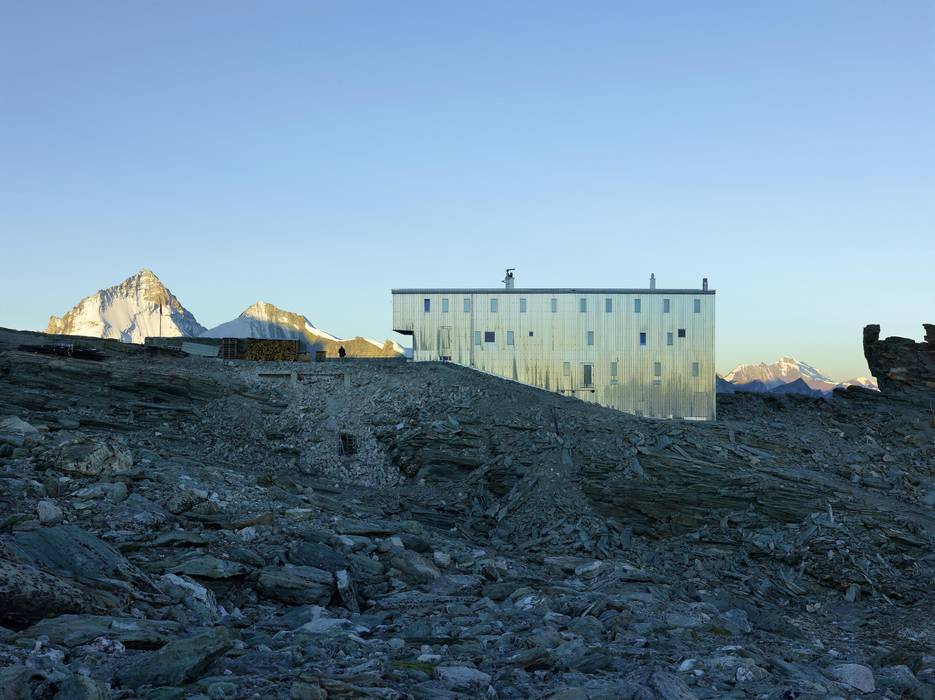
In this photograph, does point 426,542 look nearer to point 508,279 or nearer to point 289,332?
point 508,279

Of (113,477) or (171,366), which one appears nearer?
(113,477)

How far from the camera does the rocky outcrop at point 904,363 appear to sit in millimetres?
60500

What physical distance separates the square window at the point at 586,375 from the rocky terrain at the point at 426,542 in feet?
30.8

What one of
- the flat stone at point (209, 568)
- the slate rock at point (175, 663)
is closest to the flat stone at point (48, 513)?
the flat stone at point (209, 568)

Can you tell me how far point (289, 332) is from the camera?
137750mm

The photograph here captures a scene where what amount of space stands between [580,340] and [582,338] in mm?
194

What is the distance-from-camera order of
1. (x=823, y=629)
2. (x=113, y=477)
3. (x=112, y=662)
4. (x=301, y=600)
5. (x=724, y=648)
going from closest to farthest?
(x=112, y=662) → (x=724, y=648) → (x=301, y=600) → (x=113, y=477) → (x=823, y=629)

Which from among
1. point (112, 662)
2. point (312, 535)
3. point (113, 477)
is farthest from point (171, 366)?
point (112, 662)

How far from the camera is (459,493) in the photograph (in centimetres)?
2969

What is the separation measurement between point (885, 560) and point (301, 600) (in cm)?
2067

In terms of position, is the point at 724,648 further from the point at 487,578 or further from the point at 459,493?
the point at 459,493

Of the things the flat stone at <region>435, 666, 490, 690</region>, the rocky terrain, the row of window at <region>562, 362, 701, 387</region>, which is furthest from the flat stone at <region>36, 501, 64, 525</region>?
the row of window at <region>562, 362, 701, 387</region>

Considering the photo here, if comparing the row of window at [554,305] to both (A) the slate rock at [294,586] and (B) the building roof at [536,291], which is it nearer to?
(B) the building roof at [536,291]

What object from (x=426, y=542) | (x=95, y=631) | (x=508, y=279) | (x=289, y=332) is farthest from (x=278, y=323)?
(x=95, y=631)
